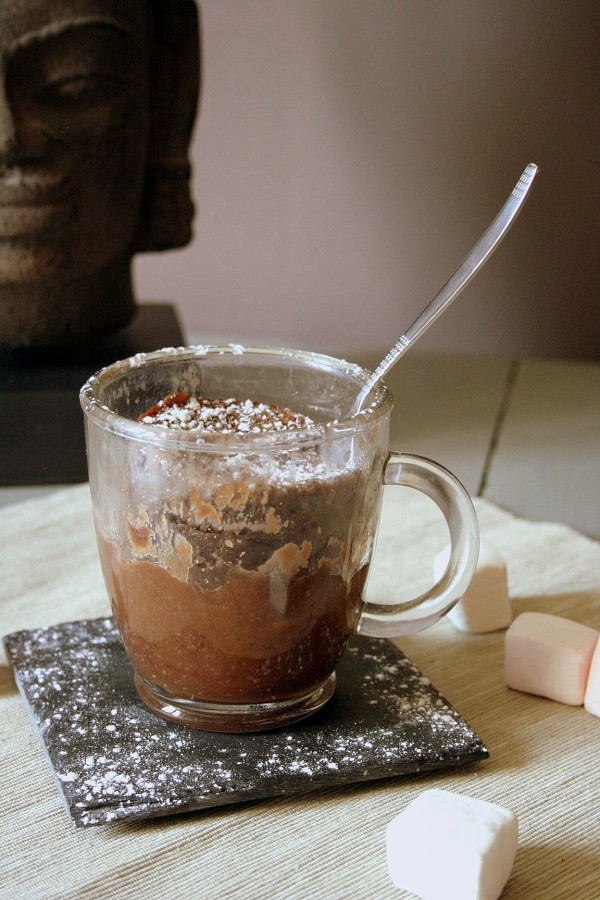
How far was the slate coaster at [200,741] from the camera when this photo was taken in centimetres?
69

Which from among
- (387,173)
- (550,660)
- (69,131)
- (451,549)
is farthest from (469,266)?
(387,173)

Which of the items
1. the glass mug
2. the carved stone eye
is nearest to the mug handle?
the glass mug

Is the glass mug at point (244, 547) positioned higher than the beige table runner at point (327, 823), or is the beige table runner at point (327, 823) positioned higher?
the glass mug at point (244, 547)

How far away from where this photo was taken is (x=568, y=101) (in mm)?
1778

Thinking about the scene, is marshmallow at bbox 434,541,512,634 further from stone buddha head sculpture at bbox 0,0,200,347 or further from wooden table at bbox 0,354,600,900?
stone buddha head sculpture at bbox 0,0,200,347

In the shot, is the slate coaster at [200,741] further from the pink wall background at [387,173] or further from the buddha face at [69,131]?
the pink wall background at [387,173]

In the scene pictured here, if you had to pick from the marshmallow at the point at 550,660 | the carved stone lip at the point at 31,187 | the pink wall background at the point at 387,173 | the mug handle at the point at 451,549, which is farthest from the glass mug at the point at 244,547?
the pink wall background at the point at 387,173

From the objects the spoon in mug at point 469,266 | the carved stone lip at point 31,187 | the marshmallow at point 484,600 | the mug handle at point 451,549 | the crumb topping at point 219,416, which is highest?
the spoon in mug at point 469,266

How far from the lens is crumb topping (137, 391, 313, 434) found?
0.76 metres

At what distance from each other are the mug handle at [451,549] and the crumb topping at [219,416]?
9 cm

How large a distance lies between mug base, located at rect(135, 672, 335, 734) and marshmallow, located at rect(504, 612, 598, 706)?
0.18 metres

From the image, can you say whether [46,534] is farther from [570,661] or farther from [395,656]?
[570,661]

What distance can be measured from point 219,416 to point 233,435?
11 centimetres

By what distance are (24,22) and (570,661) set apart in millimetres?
938
